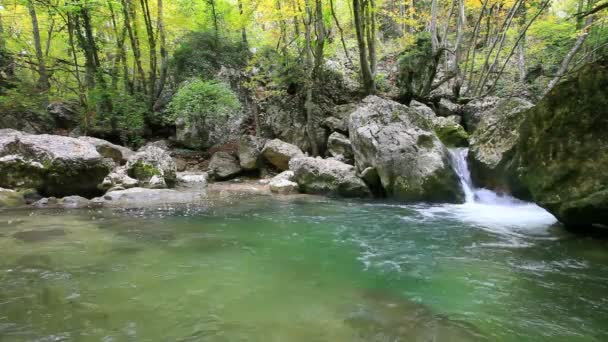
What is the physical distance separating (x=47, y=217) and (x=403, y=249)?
23.1 feet

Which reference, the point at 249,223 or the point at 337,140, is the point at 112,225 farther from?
the point at 337,140

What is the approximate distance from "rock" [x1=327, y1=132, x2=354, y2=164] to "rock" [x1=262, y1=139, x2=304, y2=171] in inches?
49.7

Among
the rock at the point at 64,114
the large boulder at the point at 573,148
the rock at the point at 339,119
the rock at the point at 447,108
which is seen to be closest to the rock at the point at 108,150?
the rock at the point at 64,114

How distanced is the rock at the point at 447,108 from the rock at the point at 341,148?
5241 millimetres

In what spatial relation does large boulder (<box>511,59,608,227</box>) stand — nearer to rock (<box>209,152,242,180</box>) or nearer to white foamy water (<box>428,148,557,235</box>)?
white foamy water (<box>428,148,557,235</box>)

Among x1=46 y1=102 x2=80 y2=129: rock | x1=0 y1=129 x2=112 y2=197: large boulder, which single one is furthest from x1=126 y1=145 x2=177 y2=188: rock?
x1=46 y1=102 x2=80 y2=129: rock

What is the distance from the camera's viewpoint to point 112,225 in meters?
6.61

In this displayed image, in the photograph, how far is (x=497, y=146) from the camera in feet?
30.2

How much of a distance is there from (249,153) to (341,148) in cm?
379

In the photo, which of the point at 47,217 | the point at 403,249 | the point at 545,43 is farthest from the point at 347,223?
the point at 545,43

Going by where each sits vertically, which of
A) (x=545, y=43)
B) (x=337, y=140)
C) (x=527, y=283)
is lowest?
(x=527, y=283)

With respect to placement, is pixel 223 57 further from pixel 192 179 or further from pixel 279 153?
pixel 192 179

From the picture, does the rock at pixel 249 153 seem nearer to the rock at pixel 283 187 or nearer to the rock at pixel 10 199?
the rock at pixel 283 187

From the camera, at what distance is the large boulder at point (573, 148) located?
5.20m
